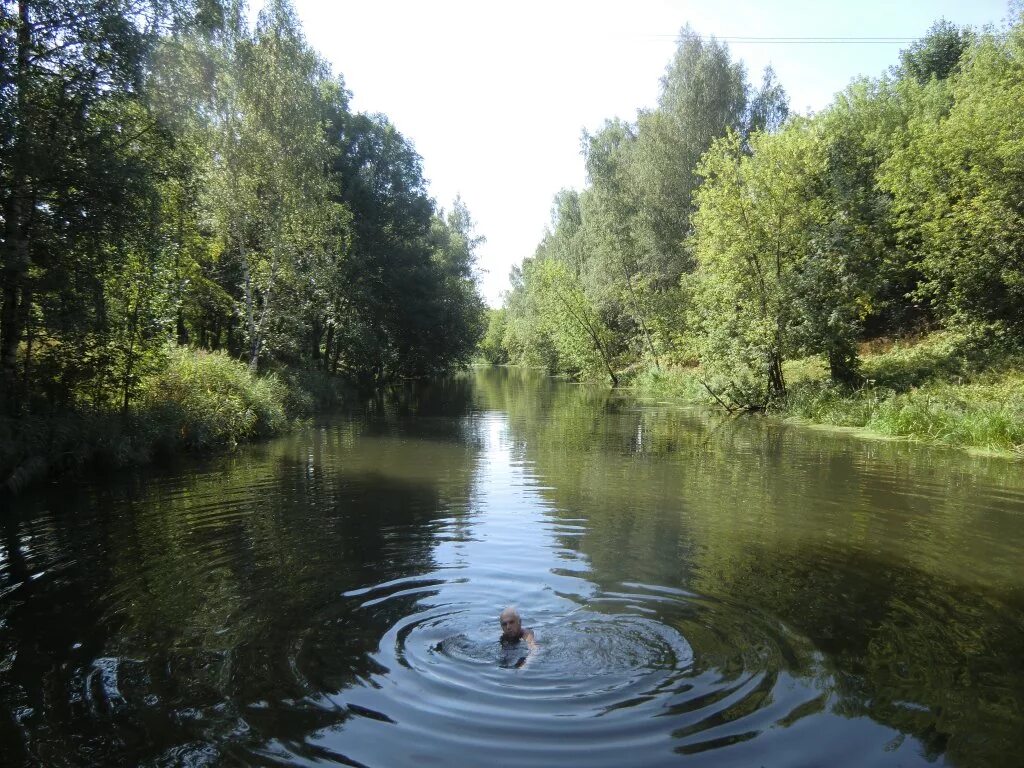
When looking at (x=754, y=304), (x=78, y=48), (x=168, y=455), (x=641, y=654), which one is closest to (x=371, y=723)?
(x=641, y=654)

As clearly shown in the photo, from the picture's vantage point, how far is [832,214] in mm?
25266

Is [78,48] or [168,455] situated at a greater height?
[78,48]

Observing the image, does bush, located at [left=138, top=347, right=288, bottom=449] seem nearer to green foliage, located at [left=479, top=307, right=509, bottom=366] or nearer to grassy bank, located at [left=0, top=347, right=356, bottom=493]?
grassy bank, located at [left=0, top=347, right=356, bottom=493]

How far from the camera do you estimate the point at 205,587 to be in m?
7.40

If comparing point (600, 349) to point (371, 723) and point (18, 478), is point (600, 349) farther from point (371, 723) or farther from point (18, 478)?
point (371, 723)

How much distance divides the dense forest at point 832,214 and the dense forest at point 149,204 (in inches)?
672

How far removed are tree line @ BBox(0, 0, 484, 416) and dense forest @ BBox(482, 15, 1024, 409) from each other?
55.8 ft

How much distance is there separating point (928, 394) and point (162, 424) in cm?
2221

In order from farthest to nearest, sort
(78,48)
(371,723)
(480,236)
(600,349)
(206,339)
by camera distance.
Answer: (480,236)
(600,349)
(206,339)
(78,48)
(371,723)

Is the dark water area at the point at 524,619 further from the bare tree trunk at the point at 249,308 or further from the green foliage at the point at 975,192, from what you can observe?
the bare tree trunk at the point at 249,308

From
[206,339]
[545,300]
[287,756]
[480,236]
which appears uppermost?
[480,236]

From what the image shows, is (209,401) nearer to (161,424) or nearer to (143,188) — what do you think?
(161,424)

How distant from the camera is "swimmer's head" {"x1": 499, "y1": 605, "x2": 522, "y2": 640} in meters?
5.87

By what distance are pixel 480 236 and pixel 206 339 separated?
1621 inches
